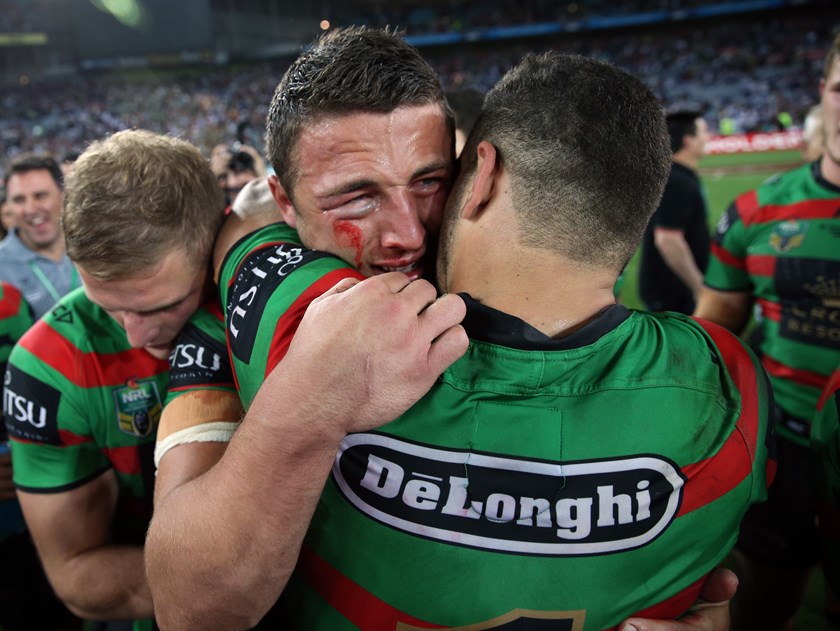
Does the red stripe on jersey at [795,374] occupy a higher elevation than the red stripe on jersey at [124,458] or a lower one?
lower

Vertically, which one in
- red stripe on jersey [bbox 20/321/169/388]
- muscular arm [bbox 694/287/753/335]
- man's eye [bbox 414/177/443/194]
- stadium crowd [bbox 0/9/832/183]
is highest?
stadium crowd [bbox 0/9/832/183]

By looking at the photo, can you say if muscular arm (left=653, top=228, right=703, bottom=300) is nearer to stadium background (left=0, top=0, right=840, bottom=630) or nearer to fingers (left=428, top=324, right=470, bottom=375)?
fingers (left=428, top=324, right=470, bottom=375)

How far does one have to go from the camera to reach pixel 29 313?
3.03 metres

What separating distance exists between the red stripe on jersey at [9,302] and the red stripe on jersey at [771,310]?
11.8ft

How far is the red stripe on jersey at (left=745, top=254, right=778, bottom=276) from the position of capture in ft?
9.42

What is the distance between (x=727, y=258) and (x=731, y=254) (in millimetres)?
31

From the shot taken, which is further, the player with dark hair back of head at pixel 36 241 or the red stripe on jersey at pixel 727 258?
the player with dark hair back of head at pixel 36 241

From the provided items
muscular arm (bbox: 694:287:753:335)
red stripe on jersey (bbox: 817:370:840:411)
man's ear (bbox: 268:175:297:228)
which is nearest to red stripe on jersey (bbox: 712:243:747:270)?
muscular arm (bbox: 694:287:753:335)

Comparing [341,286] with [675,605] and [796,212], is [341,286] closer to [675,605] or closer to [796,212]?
[675,605]

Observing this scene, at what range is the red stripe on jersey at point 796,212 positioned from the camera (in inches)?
110

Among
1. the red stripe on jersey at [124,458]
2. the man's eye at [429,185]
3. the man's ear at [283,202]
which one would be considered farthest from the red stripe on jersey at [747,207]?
the red stripe on jersey at [124,458]

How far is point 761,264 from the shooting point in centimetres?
291

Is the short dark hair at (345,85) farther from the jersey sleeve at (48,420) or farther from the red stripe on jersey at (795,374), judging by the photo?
the red stripe on jersey at (795,374)

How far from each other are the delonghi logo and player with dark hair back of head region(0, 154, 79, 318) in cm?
361
